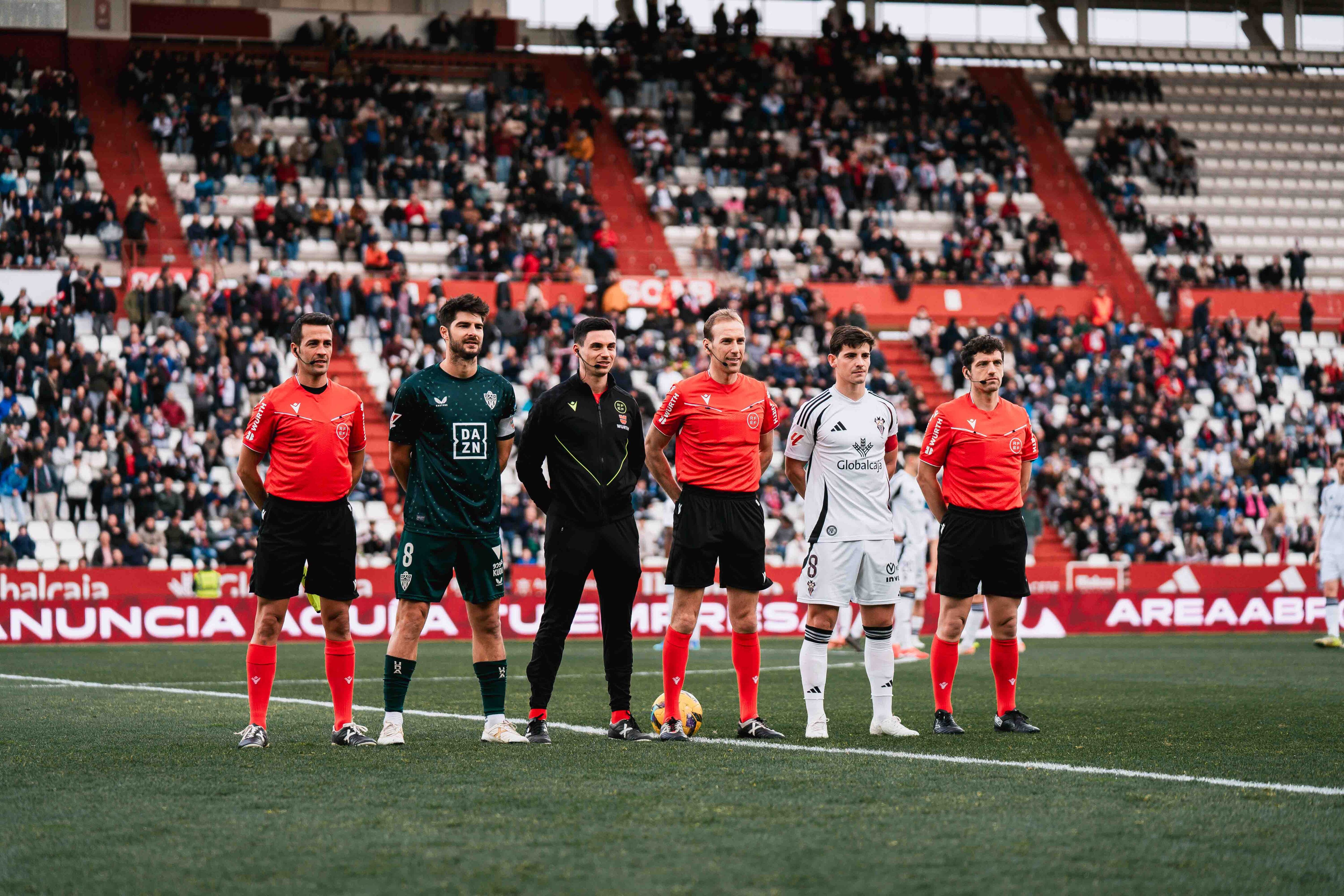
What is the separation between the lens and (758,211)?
113 ft

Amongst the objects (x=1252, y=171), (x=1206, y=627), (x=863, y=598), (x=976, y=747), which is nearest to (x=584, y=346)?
(x=863, y=598)

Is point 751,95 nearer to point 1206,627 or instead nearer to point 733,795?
point 1206,627

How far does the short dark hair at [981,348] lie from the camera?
972 centimetres

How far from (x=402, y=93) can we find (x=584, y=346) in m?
26.3

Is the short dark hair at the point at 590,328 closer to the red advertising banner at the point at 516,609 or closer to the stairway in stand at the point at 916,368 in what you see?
the red advertising banner at the point at 516,609

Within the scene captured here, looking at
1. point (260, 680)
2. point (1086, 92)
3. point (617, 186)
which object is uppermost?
point (1086, 92)

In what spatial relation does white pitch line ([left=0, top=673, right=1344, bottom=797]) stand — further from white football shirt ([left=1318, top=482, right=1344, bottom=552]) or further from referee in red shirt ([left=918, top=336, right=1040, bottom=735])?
white football shirt ([left=1318, top=482, right=1344, bottom=552])

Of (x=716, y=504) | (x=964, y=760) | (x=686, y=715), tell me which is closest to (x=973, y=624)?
(x=686, y=715)

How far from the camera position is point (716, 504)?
9.26 metres

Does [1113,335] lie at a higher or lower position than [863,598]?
higher

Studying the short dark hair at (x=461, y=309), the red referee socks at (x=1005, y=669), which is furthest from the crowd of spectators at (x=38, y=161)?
the red referee socks at (x=1005, y=669)

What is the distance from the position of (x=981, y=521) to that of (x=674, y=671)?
82.8 inches

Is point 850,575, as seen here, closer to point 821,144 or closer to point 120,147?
point 120,147

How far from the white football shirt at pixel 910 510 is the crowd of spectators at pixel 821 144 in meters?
15.6
